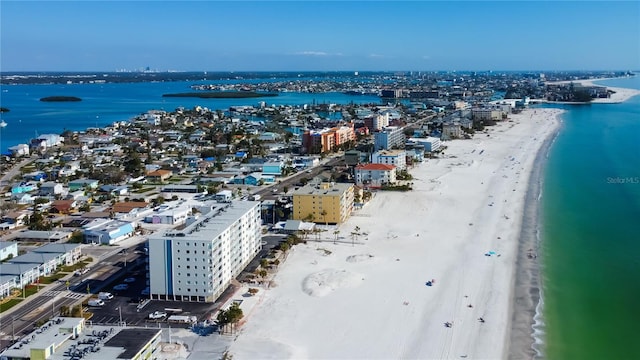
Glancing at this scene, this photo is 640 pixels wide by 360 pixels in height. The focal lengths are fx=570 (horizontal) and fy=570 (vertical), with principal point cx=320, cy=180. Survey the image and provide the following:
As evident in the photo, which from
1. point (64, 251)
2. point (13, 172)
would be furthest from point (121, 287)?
point (13, 172)

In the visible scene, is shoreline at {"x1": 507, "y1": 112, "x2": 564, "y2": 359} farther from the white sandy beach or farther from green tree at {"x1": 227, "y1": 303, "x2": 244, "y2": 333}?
green tree at {"x1": 227, "y1": 303, "x2": 244, "y2": 333}

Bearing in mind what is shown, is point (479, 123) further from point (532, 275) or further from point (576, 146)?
point (532, 275)

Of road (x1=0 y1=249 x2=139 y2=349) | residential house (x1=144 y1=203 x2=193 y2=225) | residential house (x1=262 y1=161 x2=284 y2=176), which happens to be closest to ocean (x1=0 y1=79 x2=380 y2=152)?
residential house (x1=262 y1=161 x2=284 y2=176)

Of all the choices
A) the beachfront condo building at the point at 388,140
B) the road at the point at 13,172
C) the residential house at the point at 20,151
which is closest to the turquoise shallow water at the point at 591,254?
the beachfront condo building at the point at 388,140

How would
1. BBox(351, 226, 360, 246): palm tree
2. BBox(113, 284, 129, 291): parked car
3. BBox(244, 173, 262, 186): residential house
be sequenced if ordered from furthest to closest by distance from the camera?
1. BBox(244, 173, 262, 186): residential house
2. BBox(351, 226, 360, 246): palm tree
3. BBox(113, 284, 129, 291): parked car

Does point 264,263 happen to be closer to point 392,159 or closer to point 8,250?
point 8,250

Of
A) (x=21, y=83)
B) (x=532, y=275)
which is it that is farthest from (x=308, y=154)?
(x=21, y=83)
